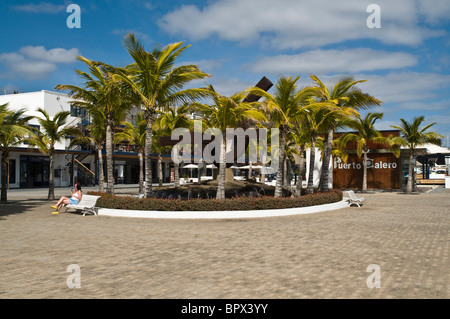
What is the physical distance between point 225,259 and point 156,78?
422 inches

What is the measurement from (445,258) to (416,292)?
2.86m

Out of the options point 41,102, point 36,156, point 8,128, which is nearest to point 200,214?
point 8,128

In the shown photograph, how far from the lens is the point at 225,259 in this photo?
7.88 m

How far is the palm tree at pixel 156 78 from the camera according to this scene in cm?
1628

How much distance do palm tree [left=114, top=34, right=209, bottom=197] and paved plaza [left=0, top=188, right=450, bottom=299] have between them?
5.75 meters

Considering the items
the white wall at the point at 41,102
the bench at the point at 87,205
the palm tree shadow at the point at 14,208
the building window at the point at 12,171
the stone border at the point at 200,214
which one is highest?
the white wall at the point at 41,102

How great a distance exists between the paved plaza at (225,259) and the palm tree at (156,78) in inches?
226

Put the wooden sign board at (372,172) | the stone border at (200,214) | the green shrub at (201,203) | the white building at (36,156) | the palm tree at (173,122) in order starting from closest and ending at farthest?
the stone border at (200,214) → the green shrub at (201,203) → the palm tree at (173,122) → the wooden sign board at (372,172) → the white building at (36,156)

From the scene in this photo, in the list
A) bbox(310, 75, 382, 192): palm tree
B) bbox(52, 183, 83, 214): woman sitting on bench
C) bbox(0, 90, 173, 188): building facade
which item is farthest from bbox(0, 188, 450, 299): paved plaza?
bbox(0, 90, 173, 188): building facade

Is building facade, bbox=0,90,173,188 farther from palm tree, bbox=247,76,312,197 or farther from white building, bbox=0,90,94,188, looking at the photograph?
palm tree, bbox=247,76,312,197

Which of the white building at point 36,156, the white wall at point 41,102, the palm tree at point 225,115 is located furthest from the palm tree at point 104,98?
the white wall at point 41,102

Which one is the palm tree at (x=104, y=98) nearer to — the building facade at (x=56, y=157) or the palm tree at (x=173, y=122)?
the palm tree at (x=173, y=122)

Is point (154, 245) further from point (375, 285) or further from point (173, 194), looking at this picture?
point (173, 194)

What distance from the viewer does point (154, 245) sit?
943cm
